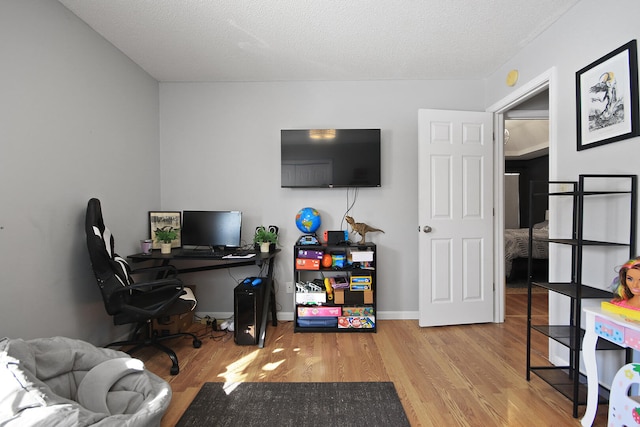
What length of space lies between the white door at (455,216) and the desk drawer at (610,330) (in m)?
1.50

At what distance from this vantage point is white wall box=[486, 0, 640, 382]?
172 cm

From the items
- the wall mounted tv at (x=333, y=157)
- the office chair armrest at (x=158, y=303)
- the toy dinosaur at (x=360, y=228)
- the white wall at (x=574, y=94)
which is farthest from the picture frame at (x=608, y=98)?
the office chair armrest at (x=158, y=303)

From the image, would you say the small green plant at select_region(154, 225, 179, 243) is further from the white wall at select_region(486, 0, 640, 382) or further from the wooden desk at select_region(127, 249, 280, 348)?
the white wall at select_region(486, 0, 640, 382)

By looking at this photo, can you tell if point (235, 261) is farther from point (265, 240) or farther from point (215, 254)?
point (265, 240)

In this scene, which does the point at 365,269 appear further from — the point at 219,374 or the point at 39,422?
the point at 39,422

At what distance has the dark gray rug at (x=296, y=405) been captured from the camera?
1.65 metres

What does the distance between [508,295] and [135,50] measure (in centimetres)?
500

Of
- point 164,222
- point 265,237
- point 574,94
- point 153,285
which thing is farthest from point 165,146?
point 574,94

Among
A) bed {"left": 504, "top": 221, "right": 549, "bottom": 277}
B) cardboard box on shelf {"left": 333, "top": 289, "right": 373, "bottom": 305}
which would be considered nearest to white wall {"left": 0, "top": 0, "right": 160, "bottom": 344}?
cardboard box on shelf {"left": 333, "top": 289, "right": 373, "bottom": 305}

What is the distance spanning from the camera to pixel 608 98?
70.6 inches

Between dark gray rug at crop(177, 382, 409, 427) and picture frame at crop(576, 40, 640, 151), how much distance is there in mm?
2016

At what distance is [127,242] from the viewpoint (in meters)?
2.74

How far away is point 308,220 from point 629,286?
2.27 meters

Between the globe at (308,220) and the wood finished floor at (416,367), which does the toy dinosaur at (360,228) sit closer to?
the globe at (308,220)
